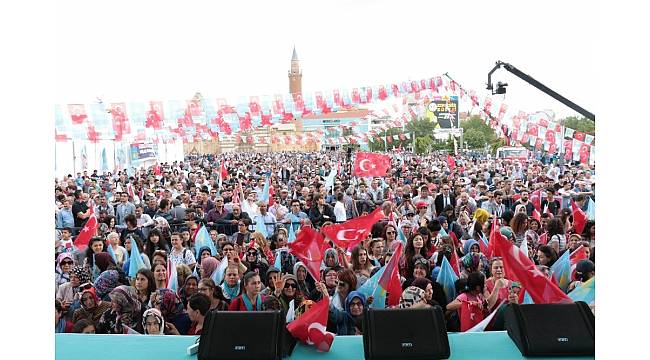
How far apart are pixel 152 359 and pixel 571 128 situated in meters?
9.15

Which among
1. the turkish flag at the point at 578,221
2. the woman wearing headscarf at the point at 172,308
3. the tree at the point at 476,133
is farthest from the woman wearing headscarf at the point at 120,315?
the tree at the point at 476,133

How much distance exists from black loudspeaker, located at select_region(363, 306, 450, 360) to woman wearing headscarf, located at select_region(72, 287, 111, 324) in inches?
63.1

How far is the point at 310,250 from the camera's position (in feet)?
11.4

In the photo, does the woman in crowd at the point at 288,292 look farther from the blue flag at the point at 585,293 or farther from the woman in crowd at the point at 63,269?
the blue flag at the point at 585,293

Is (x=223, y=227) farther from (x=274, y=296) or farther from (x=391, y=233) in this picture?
(x=274, y=296)

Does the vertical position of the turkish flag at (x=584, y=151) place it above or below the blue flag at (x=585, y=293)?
above

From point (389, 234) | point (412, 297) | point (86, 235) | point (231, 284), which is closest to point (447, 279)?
point (412, 297)

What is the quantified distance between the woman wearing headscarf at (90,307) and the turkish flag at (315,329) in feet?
4.60

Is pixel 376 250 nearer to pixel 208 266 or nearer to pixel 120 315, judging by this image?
pixel 208 266


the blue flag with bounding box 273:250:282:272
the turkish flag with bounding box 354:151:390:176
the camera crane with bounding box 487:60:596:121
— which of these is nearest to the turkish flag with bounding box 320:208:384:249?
the blue flag with bounding box 273:250:282:272

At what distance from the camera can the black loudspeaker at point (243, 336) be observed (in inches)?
79.6
